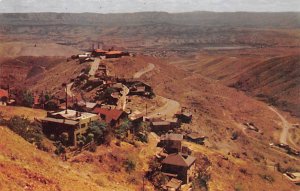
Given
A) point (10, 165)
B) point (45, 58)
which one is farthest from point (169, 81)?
point (10, 165)

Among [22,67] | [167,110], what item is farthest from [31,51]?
[167,110]

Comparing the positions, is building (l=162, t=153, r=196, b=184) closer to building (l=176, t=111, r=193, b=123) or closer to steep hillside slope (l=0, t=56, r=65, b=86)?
building (l=176, t=111, r=193, b=123)

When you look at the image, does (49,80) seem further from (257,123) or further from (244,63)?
(244,63)

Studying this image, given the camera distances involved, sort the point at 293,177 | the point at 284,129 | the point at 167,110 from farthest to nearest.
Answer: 1. the point at 284,129
2. the point at 167,110
3. the point at 293,177

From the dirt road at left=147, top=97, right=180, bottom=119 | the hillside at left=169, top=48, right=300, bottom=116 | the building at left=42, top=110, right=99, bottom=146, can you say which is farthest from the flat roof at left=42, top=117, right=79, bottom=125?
the hillside at left=169, top=48, right=300, bottom=116

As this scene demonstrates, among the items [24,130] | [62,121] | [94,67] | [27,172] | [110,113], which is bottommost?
[94,67]

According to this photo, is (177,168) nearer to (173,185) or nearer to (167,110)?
(173,185)
